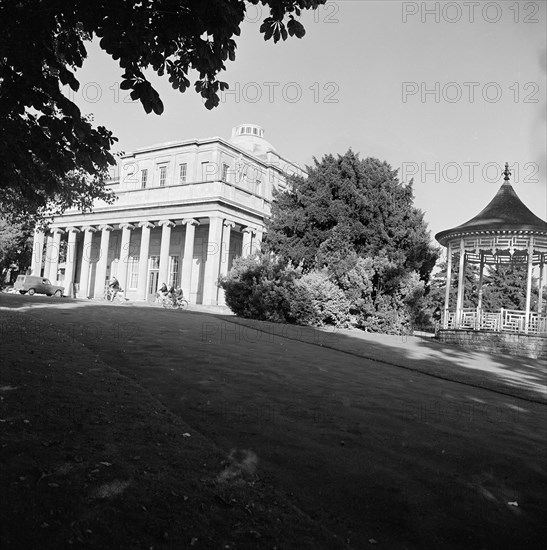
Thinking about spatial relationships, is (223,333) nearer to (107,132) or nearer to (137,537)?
(107,132)

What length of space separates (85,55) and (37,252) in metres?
56.9

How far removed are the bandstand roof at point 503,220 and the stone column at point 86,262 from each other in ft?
129

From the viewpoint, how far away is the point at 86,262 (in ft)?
185

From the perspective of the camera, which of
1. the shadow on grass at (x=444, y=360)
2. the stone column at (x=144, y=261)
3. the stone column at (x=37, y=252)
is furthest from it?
the stone column at (x=37, y=252)

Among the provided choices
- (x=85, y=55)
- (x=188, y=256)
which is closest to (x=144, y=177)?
(x=188, y=256)

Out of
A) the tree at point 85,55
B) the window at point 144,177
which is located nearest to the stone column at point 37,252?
the window at point 144,177

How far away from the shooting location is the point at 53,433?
4660 mm

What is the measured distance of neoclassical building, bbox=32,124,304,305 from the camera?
4412cm

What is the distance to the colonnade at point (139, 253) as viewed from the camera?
42.9m

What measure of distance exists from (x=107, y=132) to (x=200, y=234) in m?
43.9

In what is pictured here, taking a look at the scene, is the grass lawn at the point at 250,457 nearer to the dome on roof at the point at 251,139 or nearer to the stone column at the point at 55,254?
the stone column at the point at 55,254

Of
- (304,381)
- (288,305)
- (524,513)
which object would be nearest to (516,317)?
(288,305)

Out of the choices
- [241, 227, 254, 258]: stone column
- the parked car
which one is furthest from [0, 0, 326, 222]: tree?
the parked car

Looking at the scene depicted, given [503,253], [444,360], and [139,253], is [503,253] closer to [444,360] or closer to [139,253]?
[444,360]
